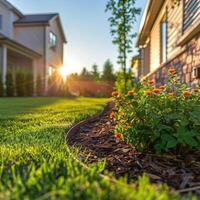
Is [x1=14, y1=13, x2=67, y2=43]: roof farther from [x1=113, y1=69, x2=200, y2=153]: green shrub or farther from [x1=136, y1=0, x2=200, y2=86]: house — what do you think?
[x1=113, y1=69, x2=200, y2=153]: green shrub

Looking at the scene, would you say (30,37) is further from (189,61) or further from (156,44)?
(189,61)

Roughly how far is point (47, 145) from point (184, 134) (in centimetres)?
120

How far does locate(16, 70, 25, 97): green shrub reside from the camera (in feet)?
53.8

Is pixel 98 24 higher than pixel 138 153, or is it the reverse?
pixel 98 24

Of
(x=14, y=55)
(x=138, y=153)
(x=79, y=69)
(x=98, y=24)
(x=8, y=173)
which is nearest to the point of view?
(x=8, y=173)

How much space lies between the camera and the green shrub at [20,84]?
16406 mm

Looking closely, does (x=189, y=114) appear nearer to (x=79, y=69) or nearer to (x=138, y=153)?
(x=138, y=153)

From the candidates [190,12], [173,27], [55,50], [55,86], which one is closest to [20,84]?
[55,86]

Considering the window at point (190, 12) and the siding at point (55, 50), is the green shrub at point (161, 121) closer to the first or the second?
the window at point (190, 12)

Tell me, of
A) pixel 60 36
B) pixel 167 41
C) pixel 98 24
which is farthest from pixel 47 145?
pixel 60 36

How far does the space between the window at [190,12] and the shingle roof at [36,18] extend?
14.4 meters

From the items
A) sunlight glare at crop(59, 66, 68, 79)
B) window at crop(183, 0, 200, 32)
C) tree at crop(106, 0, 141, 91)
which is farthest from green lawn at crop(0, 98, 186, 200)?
sunlight glare at crop(59, 66, 68, 79)

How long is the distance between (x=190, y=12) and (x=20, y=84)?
39.5ft

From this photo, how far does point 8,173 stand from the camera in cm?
185
